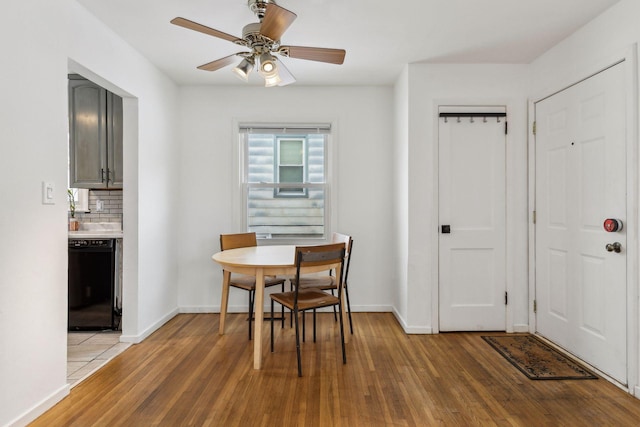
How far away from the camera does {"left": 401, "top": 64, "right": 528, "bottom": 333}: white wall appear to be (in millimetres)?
3473

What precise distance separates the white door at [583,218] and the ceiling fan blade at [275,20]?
215 cm

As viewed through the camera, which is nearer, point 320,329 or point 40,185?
point 40,185

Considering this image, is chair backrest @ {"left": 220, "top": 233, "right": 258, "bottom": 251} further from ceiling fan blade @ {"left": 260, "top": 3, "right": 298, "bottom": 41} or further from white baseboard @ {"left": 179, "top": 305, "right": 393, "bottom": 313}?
ceiling fan blade @ {"left": 260, "top": 3, "right": 298, "bottom": 41}

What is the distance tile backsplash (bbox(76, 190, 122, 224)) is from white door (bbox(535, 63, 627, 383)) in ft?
13.2

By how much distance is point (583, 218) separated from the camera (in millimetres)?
2816

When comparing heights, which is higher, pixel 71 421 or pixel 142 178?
pixel 142 178

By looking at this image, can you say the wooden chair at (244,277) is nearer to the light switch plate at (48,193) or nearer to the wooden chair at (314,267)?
the wooden chair at (314,267)

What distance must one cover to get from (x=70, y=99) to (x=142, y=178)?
113cm

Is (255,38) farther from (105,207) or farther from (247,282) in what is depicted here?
(105,207)

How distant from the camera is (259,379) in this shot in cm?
255

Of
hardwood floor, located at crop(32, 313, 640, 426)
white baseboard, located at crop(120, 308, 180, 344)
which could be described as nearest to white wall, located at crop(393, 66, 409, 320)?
hardwood floor, located at crop(32, 313, 640, 426)

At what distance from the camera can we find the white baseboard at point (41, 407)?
1.96 m

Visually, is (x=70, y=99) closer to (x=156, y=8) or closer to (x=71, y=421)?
(x=156, y=8)

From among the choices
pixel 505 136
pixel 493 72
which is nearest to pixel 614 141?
pixel 505 136
